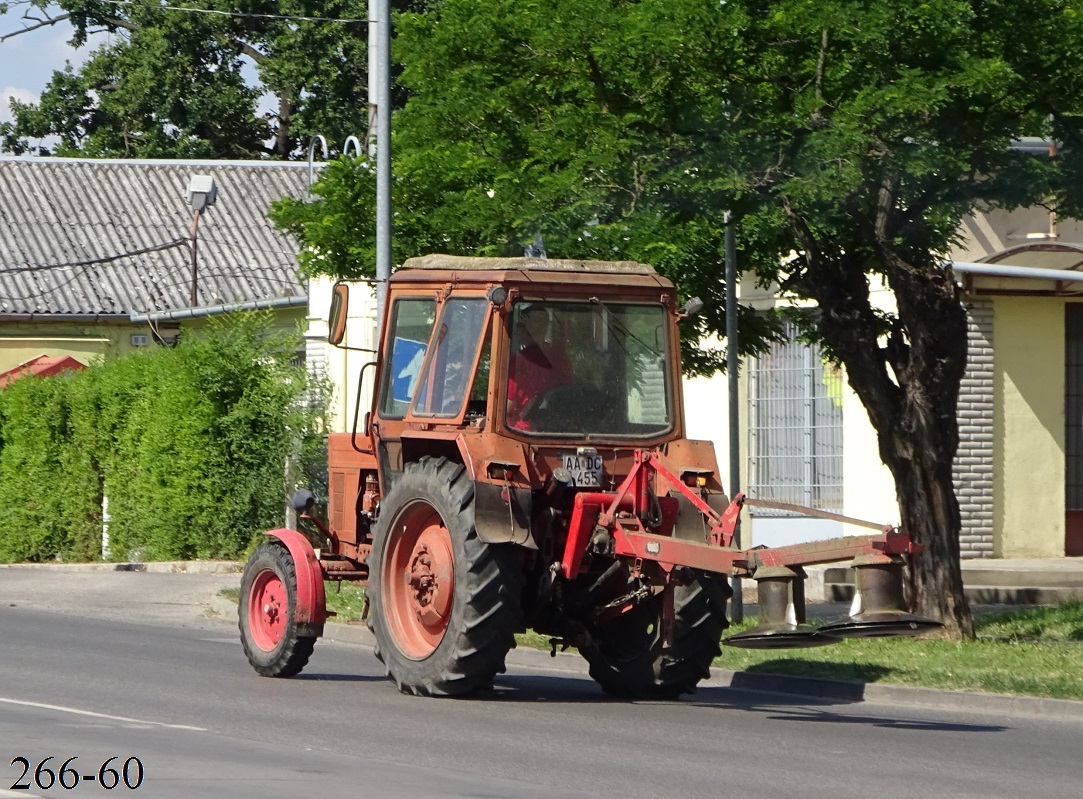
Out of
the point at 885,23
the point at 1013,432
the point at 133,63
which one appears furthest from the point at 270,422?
the point at 133,63

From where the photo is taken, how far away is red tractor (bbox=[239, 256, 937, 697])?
37.2ft

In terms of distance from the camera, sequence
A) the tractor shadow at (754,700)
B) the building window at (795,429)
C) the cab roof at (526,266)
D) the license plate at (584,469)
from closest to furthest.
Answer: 1. the tractor shadow at (754,700)
2. the license plate at (584,469)
3. the cab roof at (526,266)
4. the building window at (795,429)

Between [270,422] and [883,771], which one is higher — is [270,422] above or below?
above

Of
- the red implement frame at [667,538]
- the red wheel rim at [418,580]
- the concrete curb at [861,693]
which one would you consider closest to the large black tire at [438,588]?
the red wheel rim at [418,580]

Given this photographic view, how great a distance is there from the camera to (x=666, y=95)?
13.7 metres

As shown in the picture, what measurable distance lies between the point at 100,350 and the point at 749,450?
1958 centimetres

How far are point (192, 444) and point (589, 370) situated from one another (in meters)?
12.5

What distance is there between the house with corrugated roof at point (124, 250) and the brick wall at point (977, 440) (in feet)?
58.1

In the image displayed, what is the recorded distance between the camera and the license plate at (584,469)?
461 inches

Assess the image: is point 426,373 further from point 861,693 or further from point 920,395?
point 920,395

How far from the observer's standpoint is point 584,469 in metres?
11.7

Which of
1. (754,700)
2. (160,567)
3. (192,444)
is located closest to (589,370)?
(754,700)

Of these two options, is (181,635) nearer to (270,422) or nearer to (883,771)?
(270,422)

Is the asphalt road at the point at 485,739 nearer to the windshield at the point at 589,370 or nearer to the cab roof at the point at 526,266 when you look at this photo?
the windshield at the point at 589,370
